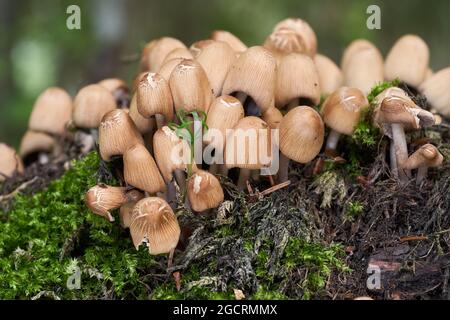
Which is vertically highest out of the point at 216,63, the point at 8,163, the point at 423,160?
the point at 216,63

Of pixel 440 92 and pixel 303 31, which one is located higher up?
pixel 303 31

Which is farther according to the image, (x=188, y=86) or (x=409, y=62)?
(x=409, y=62)

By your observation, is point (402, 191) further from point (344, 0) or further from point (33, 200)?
point (344, 0)

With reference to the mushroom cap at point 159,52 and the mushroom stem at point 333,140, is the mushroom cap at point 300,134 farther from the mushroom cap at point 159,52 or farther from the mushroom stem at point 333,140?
the mushroom cap at point 159,52

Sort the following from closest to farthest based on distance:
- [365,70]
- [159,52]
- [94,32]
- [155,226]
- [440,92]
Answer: [155,226], [440,92], [159,52], [365,70], [94,32]

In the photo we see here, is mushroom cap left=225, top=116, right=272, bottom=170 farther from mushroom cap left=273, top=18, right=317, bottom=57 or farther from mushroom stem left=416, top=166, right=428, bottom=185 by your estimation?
mushroom cap left=273, top=18, right=317, bottom=57

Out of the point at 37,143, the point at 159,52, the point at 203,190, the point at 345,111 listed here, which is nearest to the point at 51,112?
the point at 37,143

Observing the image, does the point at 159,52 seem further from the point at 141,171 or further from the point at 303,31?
the point at 141,171

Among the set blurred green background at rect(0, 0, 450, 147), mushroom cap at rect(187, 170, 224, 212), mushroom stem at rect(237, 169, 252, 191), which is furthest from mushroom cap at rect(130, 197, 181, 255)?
blurred green background at rect(0, 0, 450, 147)
